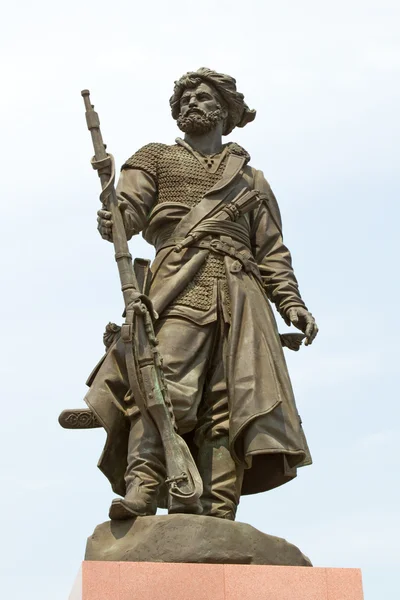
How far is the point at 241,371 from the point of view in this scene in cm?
1041

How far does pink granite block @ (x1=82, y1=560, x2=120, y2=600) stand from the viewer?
29.9 feet

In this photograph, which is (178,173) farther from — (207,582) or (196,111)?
(207,582)

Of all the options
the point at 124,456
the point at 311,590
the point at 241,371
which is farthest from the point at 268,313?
Result: the point at 311,590

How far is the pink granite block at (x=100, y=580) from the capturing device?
912cm

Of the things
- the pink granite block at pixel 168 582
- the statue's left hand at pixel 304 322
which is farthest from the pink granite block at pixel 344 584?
the statue's left hand at pixel 304 322

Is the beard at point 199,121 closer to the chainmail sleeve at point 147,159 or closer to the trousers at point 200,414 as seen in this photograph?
the chainmail sleeve at point 147,159

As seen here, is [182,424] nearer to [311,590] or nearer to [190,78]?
[311,590]

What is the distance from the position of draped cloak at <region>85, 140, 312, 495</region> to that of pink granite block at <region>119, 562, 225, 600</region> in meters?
1.20

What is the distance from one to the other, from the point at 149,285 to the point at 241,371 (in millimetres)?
1058

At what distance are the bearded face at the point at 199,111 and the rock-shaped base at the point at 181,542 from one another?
136 inches

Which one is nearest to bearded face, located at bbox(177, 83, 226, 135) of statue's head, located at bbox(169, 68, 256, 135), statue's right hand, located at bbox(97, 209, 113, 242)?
statue's head, located at bbox(169, 68, 256, 135)

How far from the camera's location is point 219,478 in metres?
10.3


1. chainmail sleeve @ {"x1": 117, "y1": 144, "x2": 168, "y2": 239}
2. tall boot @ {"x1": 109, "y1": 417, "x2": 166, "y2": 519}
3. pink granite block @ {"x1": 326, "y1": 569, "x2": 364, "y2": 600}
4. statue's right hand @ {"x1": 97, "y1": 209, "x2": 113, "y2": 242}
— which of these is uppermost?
chainmail sleeve @ {"x1": 117, "y1": 144, "x2": 168, "y2": 239}

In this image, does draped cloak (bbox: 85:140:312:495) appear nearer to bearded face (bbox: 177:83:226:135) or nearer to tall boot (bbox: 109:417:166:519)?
tall boot (bbox: 109:417:166:519)
